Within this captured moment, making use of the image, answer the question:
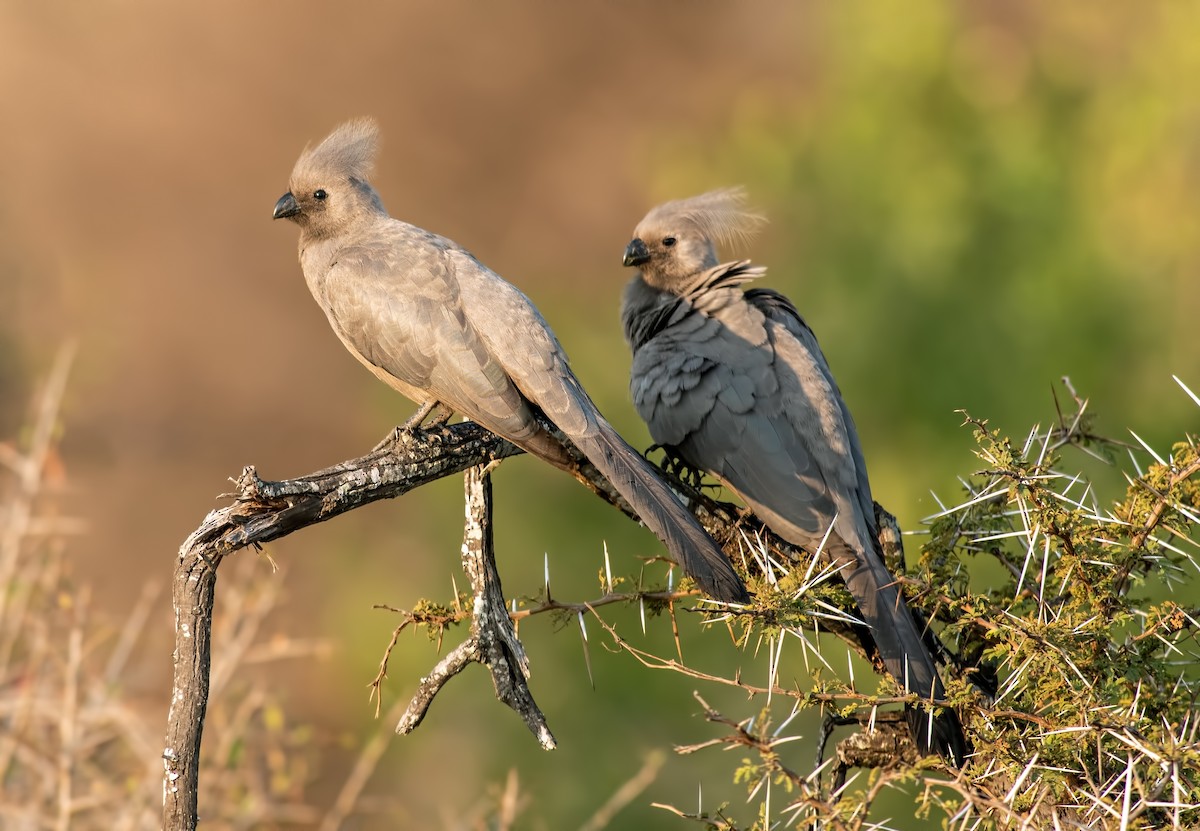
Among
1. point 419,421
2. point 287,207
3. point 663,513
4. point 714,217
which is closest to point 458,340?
point 419,421

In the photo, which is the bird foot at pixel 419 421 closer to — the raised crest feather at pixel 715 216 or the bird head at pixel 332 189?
the bird head at pixel 332 189

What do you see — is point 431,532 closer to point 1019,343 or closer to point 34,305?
point 1019,343

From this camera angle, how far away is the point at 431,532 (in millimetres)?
7324

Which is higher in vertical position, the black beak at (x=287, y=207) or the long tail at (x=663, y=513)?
the black beak at (x=287, y=207)

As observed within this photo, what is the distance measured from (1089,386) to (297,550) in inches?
323

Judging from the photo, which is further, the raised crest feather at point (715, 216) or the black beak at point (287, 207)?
the raised crest feather at point (715, 216)

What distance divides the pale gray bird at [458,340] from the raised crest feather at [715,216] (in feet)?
4.63

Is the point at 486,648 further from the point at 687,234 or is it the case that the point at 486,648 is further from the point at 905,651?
the point at 687,234

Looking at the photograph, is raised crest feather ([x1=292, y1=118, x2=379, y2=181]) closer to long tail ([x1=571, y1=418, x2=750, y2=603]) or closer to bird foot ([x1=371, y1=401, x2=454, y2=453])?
bird foot ([x1=371, y1=401, x2=454, y2=453])

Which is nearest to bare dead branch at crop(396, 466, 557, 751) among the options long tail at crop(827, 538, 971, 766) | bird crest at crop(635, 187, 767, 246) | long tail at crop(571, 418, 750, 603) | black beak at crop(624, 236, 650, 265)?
long tail at crop(571, 418, 750, 603)

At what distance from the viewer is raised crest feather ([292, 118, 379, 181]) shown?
15.4 feet

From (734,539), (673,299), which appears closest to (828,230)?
(673,299)

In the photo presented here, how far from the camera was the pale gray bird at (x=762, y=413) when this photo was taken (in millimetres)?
3840

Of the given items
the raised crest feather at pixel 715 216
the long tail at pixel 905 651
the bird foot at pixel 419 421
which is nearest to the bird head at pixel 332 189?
the bird foot at pixel 419 421
